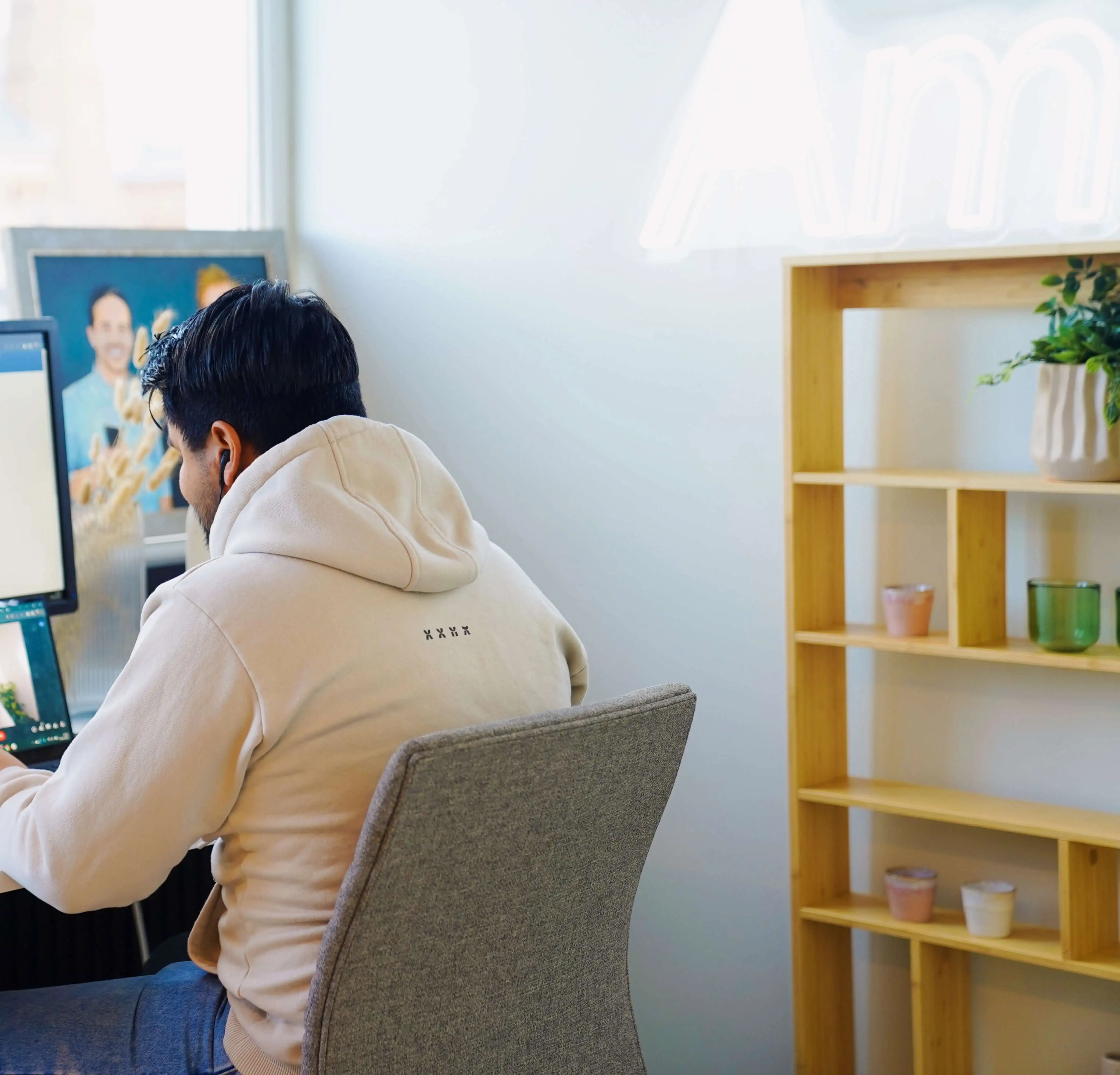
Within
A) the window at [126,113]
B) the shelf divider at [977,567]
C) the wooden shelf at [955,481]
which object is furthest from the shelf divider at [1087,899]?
the window at [126,113]

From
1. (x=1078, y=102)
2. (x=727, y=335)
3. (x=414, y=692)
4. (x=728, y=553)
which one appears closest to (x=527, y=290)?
(x=727, y=335)

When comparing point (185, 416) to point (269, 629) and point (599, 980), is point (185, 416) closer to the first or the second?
point (269, 629)

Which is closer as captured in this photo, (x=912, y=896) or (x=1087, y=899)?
(x=1087, y=899)

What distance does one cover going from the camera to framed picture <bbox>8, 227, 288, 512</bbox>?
2432 millimetres

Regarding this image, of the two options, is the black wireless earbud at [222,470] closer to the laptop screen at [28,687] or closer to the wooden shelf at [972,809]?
the laptop screen at [28,687]

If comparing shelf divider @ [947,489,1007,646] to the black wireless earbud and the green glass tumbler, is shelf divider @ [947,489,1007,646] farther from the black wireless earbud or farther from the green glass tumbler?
the black wireless earbud

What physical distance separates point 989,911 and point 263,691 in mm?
1352

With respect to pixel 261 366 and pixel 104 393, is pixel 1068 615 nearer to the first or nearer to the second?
pixel 261 366

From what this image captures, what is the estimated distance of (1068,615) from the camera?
80.2 inches

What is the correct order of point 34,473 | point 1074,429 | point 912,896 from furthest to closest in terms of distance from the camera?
point 912,896, point 34,473, point 1074,429

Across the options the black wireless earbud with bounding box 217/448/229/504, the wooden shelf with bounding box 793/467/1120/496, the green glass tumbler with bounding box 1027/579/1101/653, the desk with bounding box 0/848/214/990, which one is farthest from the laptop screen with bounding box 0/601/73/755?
the green glass tumbler with bounding box 1027/579/1101/653

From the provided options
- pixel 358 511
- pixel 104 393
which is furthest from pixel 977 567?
pixel 104 393

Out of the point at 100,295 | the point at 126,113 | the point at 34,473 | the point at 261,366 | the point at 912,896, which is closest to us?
the point at 261,366

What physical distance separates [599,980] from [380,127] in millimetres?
2040
